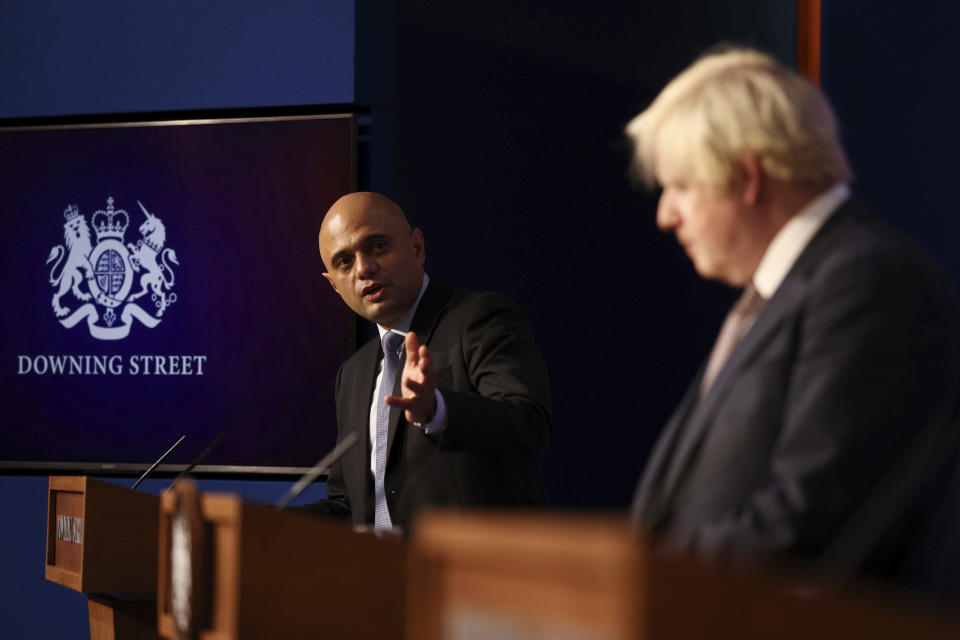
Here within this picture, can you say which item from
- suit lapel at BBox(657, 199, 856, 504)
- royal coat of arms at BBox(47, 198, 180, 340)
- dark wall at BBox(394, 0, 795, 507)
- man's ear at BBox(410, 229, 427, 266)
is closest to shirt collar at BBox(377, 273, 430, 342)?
man's ear at BBox(410, 229, 427, 266)

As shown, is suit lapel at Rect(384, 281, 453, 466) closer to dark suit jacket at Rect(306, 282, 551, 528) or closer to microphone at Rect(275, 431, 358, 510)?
dark suit jacket at Rect(306, 282, 551, 528)

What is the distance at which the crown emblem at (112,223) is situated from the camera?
13.1 ft

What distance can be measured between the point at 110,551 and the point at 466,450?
886 mm

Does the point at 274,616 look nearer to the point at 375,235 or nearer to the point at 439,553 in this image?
the point at 439,553

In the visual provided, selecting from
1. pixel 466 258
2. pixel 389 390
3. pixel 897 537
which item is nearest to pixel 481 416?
pixel 389 390

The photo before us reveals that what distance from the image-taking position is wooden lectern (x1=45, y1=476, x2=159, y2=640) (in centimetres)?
277

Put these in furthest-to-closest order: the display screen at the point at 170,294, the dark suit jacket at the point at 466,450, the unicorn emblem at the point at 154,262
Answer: the unicorn emblem at the point at 154,262, the display screen at the point at 170,294, the dark suit jacket at the point at 466,450

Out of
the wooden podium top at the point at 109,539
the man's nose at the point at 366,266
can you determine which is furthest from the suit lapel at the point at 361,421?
the wooden podium top at the point at 109,539

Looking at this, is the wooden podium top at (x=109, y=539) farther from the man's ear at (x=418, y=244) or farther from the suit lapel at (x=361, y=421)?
the man's ear at (x=418, y=244)

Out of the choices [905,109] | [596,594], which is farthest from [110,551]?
[905,109]

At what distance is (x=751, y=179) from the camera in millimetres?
1596

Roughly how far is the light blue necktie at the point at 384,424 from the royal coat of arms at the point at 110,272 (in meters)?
1.21

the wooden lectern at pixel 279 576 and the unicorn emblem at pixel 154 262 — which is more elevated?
the unicorn emblem at pixel 154 262

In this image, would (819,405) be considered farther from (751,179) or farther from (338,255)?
(338,255)
